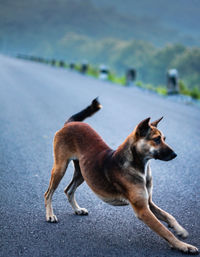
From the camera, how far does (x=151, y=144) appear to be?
3.49 m

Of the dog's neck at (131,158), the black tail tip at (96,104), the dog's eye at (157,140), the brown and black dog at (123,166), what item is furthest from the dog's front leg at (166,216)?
the black tail tip at (96,104)

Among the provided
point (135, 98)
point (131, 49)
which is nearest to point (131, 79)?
point (135, 98)

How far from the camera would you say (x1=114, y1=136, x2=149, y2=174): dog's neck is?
11.7 feet


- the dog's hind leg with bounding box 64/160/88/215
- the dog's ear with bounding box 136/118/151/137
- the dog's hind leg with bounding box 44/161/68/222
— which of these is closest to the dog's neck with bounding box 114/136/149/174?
the dog's ear with bounding box 136/118/151/137

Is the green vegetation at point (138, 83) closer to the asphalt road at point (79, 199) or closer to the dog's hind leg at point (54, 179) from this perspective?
the asphalt road at point (79, 199)

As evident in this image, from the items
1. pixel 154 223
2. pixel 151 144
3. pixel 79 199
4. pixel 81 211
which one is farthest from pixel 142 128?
pixel 79 199

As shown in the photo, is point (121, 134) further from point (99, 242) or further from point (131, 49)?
point (131, 49)

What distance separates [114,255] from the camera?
132 inches

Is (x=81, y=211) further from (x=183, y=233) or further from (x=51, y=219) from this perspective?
(x=183, y=233)

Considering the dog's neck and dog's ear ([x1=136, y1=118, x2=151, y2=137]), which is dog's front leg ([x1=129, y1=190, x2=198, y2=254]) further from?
dog's ear ([x1=136, y1=118, x2=151, y2=137])

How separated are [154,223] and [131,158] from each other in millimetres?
587

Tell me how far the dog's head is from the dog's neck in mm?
51

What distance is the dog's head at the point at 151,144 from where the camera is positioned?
11.4 ft

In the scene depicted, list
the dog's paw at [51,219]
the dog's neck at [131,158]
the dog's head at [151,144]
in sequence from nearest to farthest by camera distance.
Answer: the dog's head at [151,144] < the dog's neck at [131,158] < the dog's paw at [51,219]
